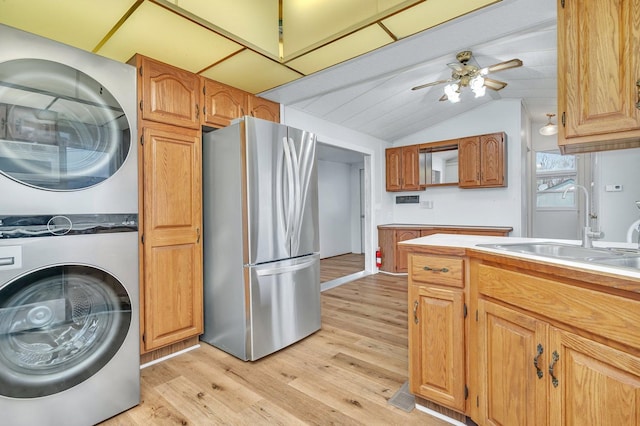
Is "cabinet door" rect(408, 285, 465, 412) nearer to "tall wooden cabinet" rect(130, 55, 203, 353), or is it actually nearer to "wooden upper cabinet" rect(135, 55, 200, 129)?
"tall wooden cabinet" rect(130, 55, 203, 353)

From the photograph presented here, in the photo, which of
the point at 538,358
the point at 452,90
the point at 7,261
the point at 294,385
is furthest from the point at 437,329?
the point at 452,90

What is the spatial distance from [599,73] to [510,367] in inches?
51.2

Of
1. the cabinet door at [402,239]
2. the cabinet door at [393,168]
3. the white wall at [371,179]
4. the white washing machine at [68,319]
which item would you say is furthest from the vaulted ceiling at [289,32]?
the cabinet door at [402,239]

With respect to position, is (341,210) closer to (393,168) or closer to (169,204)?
(393,168)

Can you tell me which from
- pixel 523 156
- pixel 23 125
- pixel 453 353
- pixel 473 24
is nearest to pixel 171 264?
pixel 23 125

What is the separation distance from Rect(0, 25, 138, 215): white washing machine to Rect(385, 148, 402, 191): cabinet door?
4381mm

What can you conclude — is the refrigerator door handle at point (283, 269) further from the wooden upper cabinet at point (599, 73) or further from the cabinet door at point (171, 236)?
the wooden upper cabinet at point (599, 73)

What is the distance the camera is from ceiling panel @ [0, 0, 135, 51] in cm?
163

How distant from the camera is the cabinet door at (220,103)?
2590 millimetres

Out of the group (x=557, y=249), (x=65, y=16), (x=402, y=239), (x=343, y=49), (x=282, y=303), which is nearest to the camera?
(x=557, y=249)

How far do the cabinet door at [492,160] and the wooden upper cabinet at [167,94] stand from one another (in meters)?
4.10

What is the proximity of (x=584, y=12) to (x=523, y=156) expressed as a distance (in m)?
3.92

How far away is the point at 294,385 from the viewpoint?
194 centimetres

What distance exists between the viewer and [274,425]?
1.58m
